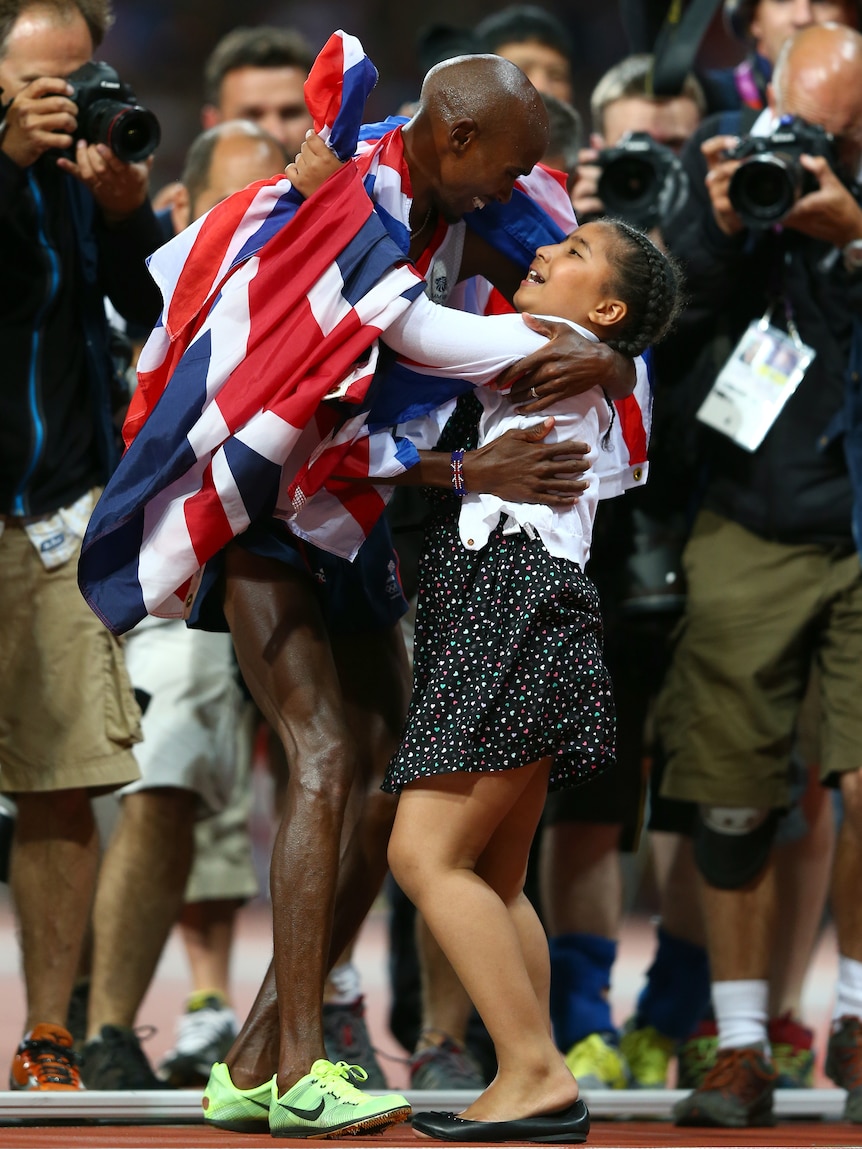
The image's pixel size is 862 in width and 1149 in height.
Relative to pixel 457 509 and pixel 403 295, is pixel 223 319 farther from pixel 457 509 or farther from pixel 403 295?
pixel 457 509

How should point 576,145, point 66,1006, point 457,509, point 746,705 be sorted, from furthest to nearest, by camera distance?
point 576,145 → point 746,705 → point 66,1006 → point 457,509

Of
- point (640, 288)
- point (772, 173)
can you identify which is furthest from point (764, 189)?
point (640, 288)

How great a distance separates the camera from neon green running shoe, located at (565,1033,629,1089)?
137 inches

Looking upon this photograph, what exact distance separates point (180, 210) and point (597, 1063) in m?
2.01

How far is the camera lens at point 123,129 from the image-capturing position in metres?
2.95

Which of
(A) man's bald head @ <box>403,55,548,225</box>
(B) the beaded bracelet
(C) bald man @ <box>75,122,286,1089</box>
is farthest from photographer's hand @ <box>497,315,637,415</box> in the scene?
(C) bald man @ <box>75,122,286,1089</box>

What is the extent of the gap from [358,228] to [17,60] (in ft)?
3.44

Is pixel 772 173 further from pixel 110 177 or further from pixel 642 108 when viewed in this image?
pixel 110 177

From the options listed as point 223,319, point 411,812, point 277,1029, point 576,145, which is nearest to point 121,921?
point 277,1029

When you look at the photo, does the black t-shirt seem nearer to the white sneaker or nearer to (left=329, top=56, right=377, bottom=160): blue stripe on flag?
(left=329, top=56, right=377, bottom=160): blue stripe on flag

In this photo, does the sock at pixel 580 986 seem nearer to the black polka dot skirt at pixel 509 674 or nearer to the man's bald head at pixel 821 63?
the black polka dot skirt at pixel 509 674

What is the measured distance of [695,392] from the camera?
3506mm

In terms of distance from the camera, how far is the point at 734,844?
131 inches

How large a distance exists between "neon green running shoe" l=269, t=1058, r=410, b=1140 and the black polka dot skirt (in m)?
0.42
